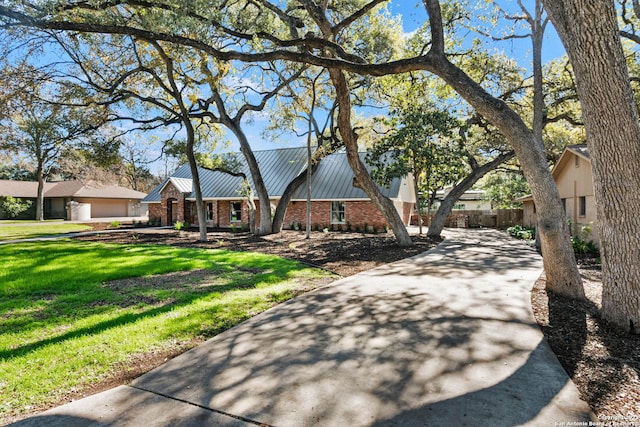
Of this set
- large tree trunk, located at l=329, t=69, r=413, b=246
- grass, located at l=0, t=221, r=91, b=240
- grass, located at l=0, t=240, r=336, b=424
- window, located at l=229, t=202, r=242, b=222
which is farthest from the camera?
window, located at l=229, t=202, r=242, b=222

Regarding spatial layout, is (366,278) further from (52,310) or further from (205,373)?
(52,310)

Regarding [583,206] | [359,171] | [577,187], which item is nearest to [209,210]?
[359,171]

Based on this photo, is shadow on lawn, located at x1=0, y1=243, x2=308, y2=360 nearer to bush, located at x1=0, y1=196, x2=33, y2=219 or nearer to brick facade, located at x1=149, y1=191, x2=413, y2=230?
brick facade, located at x1=149, y1=191, x2=413, y2=230

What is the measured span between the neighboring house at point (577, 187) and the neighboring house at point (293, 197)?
8394 millimetres

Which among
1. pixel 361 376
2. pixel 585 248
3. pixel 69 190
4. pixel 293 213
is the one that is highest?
pixel 69 190

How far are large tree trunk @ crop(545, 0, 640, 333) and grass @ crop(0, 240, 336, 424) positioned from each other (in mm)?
4863

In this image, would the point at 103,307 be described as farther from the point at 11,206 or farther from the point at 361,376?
the point at 11,206

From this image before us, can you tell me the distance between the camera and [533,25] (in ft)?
36.5

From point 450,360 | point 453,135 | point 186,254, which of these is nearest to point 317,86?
point 453,135

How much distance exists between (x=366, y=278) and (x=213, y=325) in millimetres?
3930

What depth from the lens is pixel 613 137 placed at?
4.18 m

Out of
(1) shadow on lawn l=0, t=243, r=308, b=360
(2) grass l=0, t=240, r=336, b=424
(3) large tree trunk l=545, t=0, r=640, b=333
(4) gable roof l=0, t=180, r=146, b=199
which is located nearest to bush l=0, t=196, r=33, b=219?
(4) gable roof l=0, t=180, r=146, b=199

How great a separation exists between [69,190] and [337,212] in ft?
100

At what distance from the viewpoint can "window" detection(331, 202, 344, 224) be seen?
22.4 m
